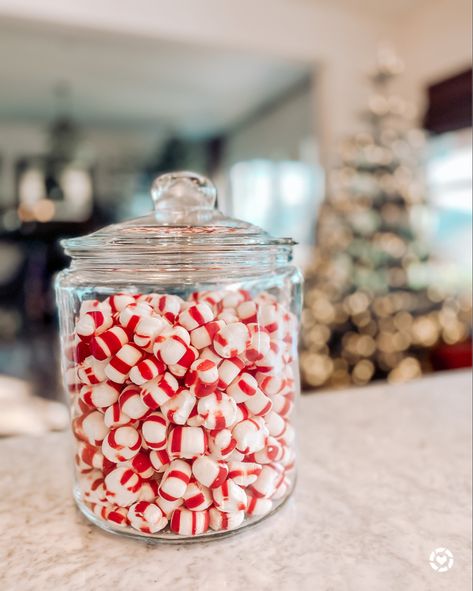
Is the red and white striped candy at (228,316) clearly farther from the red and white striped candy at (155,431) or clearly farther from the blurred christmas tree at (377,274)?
the blurred christmas tree at (377,274)

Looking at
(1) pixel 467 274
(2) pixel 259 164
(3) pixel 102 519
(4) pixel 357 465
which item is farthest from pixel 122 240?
(2) pixel 259 164

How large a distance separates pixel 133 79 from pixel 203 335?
4.96m

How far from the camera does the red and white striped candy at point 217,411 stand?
388mm

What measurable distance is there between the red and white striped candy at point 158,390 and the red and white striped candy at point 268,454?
0.29 ft

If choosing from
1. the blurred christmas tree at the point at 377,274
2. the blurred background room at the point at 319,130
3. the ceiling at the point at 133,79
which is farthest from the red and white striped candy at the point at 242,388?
the ceiling at the point at 133,79

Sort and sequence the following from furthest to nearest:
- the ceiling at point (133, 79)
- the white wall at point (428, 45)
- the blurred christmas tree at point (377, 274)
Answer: the ceiling at point (133, 79) < the white wall at point (428, 45) < the blurred christmas tree at point (377, 274)

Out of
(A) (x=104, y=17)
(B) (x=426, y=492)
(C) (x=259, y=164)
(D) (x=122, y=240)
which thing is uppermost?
(A) (x=104, y=17)

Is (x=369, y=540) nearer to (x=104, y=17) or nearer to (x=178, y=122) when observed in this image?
(x=104, y=17)

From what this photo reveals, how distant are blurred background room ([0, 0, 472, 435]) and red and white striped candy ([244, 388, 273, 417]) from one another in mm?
1416

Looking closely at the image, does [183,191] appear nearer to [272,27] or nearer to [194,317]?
[194,317]

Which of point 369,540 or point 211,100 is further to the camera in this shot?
point 211,100

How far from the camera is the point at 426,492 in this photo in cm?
51

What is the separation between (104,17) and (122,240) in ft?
11.0

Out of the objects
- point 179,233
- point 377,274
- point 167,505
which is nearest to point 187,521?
point 167,505
